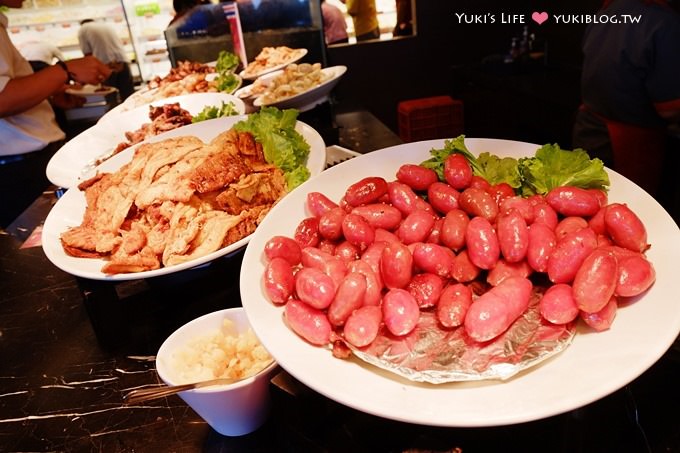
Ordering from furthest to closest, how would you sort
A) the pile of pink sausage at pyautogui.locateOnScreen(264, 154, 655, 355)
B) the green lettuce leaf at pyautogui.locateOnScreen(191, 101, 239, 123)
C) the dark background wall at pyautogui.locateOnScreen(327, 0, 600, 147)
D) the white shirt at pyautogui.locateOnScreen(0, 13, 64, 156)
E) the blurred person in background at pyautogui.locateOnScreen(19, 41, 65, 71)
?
1. the blurred person in background at pyautogui.locateOnScreen(19, 41, 65, 71)
2. the dark background wall at pyautogui.locateOnScreen(327, 0, 600, 147)
3. the white shirt at pyautogui.locateOnScreen(0, 13, 64, 156)
4. the green lettuce leaf at pyautogui.locateOnScreen(191, 101, 239, 123)
5. the pile of pink sausage at pyautogui.locateOnScreen(264, 154, 655, 355)

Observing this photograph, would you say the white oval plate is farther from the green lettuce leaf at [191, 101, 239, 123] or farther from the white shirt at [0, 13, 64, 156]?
the white shirt at [0, 13, 64, 156]

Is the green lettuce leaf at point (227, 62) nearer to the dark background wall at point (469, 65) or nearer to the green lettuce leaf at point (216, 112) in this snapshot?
the green lettuce leaf at point (216, 112)

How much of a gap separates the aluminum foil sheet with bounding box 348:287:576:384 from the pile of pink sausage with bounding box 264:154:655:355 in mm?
20

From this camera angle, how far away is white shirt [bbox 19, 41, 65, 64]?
6922 mm

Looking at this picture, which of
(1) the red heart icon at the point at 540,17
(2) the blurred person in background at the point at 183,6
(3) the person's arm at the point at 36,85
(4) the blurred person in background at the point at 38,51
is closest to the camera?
(3) the person's arm at the point at 36,85

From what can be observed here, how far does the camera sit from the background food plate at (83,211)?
145cm

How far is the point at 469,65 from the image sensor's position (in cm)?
648

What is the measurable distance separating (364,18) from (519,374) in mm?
6448

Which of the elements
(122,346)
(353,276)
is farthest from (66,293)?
(353,276)

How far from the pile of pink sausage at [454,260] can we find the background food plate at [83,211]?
382 mm

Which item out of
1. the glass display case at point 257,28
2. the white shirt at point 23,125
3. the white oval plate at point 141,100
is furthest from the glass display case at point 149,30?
the white oval plate at point 141,100

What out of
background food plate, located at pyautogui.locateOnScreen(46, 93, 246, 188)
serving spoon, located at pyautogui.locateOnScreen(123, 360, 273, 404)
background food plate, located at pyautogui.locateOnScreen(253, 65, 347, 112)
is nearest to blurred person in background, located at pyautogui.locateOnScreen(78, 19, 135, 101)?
background food plate, located at pyautogui.locateOnScreen(46, 93, 246, 188)

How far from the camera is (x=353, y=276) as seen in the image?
109 cm

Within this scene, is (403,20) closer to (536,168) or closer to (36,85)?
(36,85)
